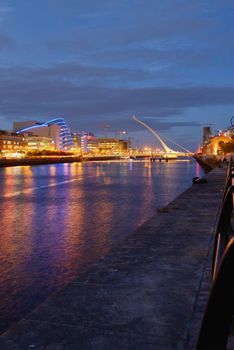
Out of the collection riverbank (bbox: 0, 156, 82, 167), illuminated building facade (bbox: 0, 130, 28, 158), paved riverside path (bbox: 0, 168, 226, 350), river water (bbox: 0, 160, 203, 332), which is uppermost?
illuminated building facade (bbox: 0, 130, 28, 158)

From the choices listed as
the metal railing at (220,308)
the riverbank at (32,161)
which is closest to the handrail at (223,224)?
the metal railing at (220,308)

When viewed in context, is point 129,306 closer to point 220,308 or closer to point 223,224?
point 223,224

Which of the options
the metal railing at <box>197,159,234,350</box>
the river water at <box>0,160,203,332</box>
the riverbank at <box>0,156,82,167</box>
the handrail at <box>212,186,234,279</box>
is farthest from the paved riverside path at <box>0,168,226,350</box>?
the riverbank at <box>0,156,82,167</box>

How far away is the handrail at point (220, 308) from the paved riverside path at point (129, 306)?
2033 mm

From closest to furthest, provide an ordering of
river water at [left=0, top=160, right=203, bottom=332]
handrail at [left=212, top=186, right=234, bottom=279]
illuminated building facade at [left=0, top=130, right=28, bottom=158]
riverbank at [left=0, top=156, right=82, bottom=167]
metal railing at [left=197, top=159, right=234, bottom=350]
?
metal railing at [left=197, top=159, right=234, bottom=350] < handrail at [left=212, top=186, right=234, bottom=279] < river water at [left=0, top=160, right=203, bottom=332] < riverbank at [left=0, top=156, right=82, bottom=167] < illuminated building facade at [left=0, top=130, right=28, bottom=158]

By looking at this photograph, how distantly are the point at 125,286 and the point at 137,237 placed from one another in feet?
11.2

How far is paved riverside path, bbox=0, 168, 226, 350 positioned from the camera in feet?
11.6

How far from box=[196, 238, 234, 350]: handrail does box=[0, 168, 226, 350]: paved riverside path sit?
80.1 inches

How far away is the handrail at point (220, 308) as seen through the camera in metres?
1.42

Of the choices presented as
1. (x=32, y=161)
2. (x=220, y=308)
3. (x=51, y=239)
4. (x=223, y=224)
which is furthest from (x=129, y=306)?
(x=32, y=161)

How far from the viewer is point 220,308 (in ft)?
4.75

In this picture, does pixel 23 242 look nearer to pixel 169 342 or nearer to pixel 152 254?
pixel 152 254

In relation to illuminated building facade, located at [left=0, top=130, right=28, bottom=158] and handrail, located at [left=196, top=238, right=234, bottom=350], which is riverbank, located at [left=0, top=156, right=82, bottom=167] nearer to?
illuminated building facade, located at [left=0, top=130, right=28, bottom=158]

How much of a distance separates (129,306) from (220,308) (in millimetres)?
3104
